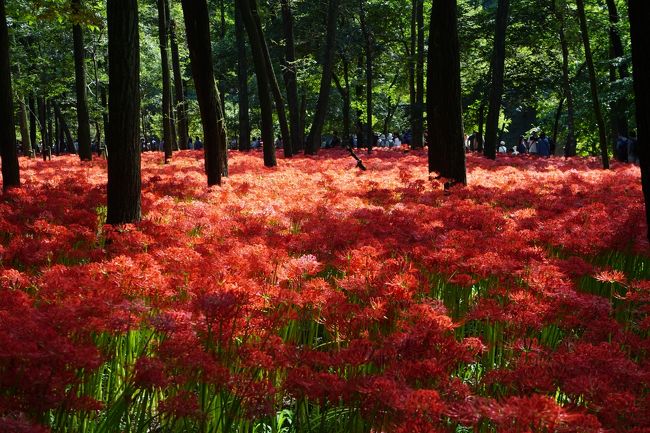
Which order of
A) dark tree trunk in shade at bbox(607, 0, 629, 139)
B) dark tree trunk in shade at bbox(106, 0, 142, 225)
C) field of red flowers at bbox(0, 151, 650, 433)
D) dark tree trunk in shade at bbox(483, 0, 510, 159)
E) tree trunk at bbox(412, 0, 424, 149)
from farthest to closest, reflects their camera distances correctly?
1. tree trunk at bbox(412, 0, 424, 149)
2. dark tree trunk in shade at bbox(607, 0, 629, 139)
3. dark tree trunk in shade at bbox(483, 0, 510, 159)
4. dark tree trunk in shade at bbox(106, 0, 142, 225)
5. field of red flowers at bbox(0, 151, 650, 433)

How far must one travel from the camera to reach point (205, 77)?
10.8m

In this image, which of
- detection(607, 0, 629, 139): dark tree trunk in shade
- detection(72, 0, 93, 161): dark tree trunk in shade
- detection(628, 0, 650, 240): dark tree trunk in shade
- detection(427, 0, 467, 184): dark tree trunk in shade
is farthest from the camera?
detection(607, 0, 629, 139): dark tree trunk in shade

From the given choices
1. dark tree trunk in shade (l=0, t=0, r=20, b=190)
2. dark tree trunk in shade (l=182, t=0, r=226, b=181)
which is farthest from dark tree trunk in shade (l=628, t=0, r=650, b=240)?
dark tree trunk in shade (l=0, t=0, r=20, b=190)

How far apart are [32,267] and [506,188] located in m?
8.19

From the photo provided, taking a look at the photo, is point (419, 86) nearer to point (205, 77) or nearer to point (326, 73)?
point (326, 73)

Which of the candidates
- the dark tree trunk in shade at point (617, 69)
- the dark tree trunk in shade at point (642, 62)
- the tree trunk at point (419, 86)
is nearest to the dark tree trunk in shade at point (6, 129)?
the dark tree trunk in shade at point (642, 62)

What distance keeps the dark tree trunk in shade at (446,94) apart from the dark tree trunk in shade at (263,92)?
6334mm

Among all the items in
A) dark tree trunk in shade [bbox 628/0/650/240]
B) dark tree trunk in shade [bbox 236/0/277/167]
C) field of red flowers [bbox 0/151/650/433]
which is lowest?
field of red flowers [bbox 0/151/650/433]

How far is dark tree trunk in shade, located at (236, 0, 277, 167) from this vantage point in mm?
16359

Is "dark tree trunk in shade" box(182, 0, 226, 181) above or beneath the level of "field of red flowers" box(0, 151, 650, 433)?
above

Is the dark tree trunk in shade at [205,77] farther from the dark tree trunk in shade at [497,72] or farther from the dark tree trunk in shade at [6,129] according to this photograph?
the dark tree trunk in shade at [497,72]

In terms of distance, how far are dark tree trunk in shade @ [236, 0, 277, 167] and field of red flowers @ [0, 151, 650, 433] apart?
338 inches

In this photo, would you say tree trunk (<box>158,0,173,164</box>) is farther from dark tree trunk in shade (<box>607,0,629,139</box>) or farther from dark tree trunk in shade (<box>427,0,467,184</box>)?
dark tree trunk in shade (<box>607,0,629,139</box>)

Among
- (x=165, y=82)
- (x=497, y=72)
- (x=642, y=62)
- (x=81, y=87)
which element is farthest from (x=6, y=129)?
(x=497, y=72)
